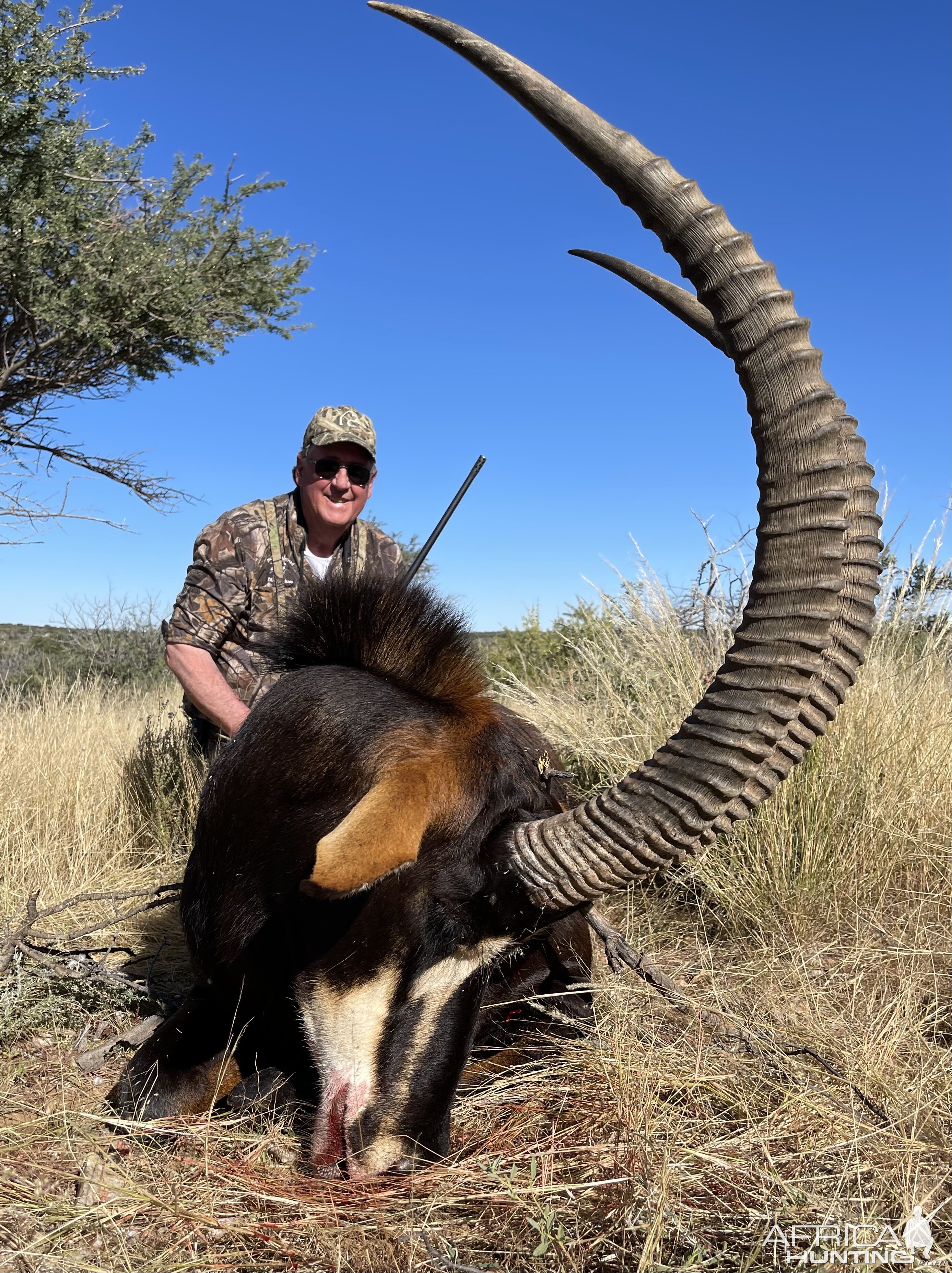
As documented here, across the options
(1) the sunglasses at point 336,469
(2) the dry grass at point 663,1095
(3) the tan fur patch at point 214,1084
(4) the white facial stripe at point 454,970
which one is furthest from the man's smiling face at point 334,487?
(4) the white facial stripe at point 454,970

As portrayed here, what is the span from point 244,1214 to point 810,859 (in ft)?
10.7

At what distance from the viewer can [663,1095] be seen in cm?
301

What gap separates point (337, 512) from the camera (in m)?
5.49

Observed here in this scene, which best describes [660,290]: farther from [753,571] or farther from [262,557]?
[262,557]

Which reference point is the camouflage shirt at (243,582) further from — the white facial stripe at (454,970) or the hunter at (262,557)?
the white facial stripe at (454,970)

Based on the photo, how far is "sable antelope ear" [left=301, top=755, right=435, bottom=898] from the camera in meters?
1.92

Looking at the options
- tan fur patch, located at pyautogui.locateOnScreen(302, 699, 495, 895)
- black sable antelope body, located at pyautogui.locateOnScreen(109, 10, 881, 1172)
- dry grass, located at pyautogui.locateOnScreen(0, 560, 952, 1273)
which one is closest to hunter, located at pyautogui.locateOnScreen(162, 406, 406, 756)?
dry grass, located at pyautogui.locateOnScreen(0, 560, 952, 1273)

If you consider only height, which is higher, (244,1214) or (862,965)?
(862,965)

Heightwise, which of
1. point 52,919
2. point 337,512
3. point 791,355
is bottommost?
point 52,919

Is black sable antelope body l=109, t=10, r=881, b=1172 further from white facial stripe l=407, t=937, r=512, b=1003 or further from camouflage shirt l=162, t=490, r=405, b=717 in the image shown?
camouflage shirt l=162, t=490, r=405, b=717

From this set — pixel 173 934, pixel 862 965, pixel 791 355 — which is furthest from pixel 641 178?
pixel 173 934

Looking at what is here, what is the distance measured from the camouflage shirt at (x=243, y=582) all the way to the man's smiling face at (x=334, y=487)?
17cm

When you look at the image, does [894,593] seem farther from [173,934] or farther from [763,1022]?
[173,934]

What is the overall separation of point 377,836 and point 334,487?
373 centimetres
